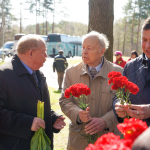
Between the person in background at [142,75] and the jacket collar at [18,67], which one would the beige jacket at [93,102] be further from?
the jacket collar at [18,67]

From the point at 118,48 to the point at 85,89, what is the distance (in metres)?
56.2

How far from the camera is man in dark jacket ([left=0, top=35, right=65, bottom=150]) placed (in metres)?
2.25

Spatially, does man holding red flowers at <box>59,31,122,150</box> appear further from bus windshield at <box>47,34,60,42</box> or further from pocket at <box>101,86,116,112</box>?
bus windshield at <box>47,34,60,42</box>

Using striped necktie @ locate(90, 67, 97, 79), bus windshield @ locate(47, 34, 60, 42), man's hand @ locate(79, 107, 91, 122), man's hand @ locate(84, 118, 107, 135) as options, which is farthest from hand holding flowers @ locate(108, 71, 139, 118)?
bus windshield @ locate(47, 34, 60, 42)

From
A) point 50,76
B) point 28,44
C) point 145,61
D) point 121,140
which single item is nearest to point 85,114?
point 145,61

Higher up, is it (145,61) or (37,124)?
(145,61)

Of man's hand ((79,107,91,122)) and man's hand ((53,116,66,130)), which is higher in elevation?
man's hand ((79,107,91,122))

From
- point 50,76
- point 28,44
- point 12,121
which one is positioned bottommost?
point 50,76

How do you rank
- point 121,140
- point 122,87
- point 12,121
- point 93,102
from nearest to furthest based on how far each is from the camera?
1. point 121,140
2. point 122,87
3. point 12,121
4. point 93,102

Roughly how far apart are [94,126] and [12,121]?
0.85 m

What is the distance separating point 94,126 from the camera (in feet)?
7.86

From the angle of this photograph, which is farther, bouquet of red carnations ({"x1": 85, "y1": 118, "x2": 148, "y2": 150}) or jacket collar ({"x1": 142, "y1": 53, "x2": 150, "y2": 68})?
jacket collar ({"x1": 142, "y1": 53, "x2": 150, "y2": 68})

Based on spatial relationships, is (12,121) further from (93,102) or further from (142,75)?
(142,75)

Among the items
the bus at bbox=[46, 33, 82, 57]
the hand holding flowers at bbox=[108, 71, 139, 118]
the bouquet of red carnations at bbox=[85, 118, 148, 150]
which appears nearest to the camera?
the bouquet of red carnations at bbox=[85, 118, 148, 150]
